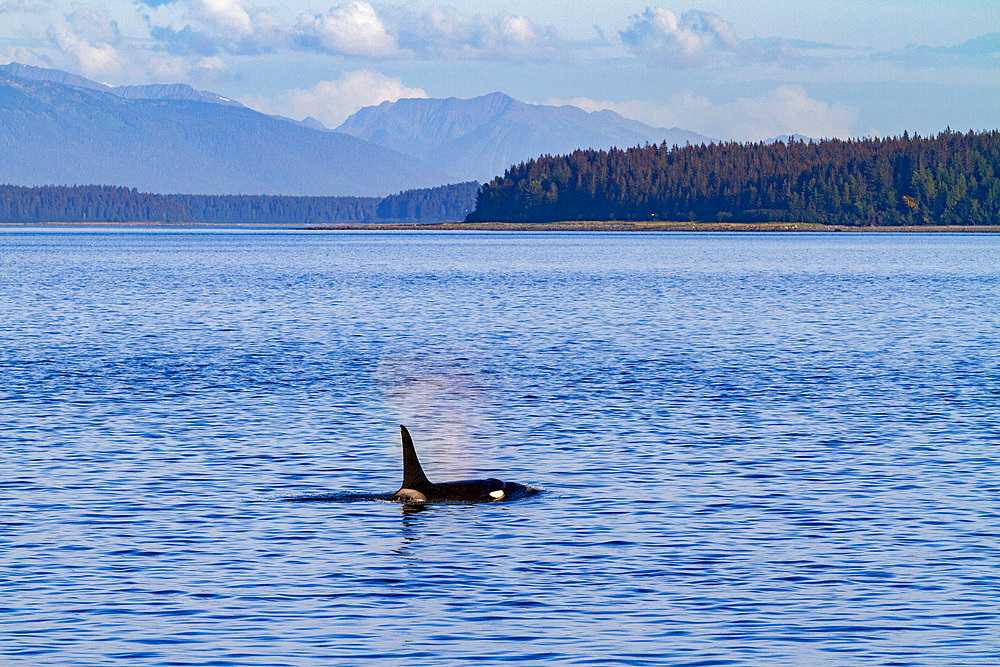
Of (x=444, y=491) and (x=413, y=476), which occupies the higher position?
(x=413, y=476)

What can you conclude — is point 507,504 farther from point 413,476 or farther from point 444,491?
point 413,476

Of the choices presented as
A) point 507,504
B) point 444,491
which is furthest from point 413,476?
point 507,504

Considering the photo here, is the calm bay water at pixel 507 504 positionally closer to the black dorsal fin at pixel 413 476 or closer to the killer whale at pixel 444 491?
the killer whale at pixel 444 491

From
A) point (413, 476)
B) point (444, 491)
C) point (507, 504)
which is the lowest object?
point (507, 504)

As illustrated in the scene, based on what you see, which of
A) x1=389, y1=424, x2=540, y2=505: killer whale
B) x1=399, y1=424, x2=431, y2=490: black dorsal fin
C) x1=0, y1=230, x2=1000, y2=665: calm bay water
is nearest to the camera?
x1=0, y1=230, x2=1000, y2=665: calm bay water

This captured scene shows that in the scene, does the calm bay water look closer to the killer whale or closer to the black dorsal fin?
the killer whale

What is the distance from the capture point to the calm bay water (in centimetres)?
1702

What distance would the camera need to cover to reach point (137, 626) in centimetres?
1728

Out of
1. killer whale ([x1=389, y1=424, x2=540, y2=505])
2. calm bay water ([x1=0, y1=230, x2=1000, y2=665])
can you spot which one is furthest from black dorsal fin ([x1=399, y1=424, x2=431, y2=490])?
calm bay water ([x1=0, y1=230, x2=1000, y2=665])

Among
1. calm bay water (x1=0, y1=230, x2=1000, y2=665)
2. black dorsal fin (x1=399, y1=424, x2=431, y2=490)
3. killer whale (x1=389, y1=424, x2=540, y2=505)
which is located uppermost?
black dorsal fin (x1=399, y1=424, x2=431, y2=490)

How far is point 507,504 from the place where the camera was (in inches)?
987

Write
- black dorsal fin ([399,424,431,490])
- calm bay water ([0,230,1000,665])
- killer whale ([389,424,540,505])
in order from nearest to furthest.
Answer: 1. calm bay water ([0,230,1000,665])
2. black dorsal fin ([399,424,431,490])
3. killer whale ([389,424,540,505])

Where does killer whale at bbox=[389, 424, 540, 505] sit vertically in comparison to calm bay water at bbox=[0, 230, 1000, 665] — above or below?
above

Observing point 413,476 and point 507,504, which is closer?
point 413,476
